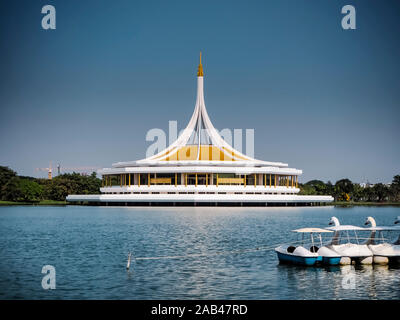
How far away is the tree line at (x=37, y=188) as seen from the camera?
96525 mm

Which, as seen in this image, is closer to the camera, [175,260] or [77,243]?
[175,260]

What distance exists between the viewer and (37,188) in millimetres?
96500

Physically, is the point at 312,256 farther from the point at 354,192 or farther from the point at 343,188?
the point at 354,192

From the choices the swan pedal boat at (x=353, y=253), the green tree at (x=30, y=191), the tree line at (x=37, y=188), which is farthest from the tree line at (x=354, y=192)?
the swan pedal boat at (x=353, y=253)

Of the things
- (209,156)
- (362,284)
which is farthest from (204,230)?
(209,156)

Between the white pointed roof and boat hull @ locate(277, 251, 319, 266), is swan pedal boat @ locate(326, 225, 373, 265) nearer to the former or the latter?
boat hull @ locate(277, 251, 319, 266)

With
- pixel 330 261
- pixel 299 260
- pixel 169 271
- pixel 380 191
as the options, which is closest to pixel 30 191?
pixel 380 191

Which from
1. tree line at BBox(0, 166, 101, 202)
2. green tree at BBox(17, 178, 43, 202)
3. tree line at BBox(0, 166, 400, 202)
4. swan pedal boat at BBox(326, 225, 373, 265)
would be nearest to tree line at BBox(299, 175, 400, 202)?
tree line at BBox(0, 166, 400, 202)

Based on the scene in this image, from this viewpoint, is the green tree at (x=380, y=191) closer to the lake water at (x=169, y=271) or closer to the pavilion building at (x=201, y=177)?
the pavilion building at (x=201, y=177)

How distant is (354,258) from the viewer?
2552 centimetres

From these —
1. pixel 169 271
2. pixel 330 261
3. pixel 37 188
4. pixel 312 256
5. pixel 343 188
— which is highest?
pixel 37 188
